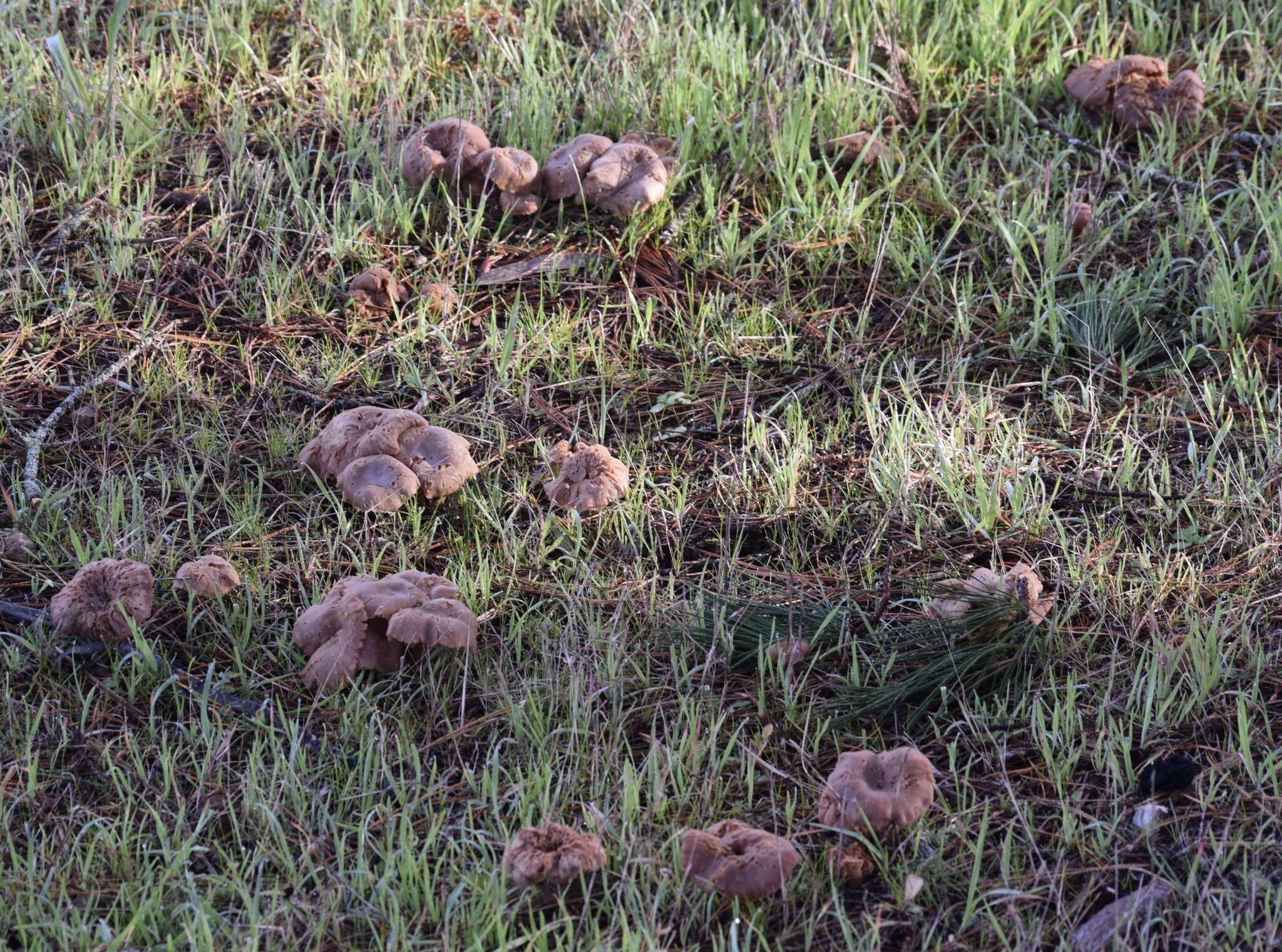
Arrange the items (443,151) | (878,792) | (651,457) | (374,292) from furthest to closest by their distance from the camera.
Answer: (443,151), (374,292), (651,457), (878,792)

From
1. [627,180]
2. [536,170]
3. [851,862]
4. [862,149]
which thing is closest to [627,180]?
[627,180]

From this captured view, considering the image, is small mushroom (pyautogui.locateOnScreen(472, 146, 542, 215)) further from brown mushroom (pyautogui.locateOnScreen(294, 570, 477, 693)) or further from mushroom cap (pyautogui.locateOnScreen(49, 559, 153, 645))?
mushroom cap (pyautogui.locateOnScreen(49, 559, 153, 645))

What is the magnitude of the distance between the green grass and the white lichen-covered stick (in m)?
0.04

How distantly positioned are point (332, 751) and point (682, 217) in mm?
2296

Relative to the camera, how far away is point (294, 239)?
4234mm

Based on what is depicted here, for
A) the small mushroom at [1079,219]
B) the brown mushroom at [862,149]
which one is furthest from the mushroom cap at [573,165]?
the small mushroom at [1079,219]

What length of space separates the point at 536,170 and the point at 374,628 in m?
1.94

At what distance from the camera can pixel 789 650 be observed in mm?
2910

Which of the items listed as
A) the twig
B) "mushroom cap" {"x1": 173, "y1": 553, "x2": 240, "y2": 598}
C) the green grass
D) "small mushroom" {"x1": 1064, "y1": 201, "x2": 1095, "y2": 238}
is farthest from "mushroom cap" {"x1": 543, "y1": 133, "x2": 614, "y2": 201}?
"mushroom cap" {"x1": 173, "y1": 553, "x2": 240, "y2": 598}

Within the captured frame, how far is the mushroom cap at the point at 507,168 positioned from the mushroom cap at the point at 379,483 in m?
1.26

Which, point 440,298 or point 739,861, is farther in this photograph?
point 440,298

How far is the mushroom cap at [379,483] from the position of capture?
3.30 m

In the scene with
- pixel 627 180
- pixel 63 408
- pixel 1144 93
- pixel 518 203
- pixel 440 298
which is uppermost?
pixel 1144 93

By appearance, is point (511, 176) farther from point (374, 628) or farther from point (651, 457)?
point (374, 628)
